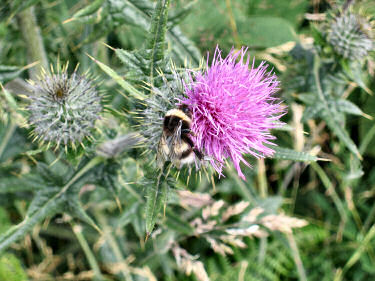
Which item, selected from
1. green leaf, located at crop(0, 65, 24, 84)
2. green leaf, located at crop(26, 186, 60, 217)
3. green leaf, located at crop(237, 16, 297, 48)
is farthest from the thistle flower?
green leaf, located at crop(237, 16, 297, 48)

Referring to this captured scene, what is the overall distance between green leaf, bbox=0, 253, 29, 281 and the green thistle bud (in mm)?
4044

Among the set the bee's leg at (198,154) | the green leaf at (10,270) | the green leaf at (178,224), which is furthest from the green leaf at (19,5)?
the green leaf at (10,270)

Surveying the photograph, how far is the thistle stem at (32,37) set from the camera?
12.0 feet

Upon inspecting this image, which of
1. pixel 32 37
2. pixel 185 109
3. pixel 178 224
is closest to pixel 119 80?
pixel 185 109

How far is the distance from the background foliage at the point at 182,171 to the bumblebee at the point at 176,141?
0.78ft

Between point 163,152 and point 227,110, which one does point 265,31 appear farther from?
point 163,152

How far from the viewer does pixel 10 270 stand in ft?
12.2

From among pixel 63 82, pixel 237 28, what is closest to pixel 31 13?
pixel 63 82

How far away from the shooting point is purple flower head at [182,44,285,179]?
2369 millimetres

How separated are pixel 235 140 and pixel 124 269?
7.97 ft

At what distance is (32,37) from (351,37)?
326 cm

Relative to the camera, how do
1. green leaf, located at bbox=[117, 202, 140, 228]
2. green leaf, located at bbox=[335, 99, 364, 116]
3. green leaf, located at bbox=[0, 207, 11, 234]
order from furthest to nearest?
green leaf, located at bbox=[0, 207, 11, 234]
green leaf, located at bbox=[335, 99, 364, 116]
green leaf, located at bbox=[117, 202, 140, 228]

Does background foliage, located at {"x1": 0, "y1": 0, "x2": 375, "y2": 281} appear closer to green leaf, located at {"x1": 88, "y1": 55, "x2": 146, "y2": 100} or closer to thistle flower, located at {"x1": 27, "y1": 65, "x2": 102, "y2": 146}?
thistle flower, located at {"x1": 27, "y1": 65, "x2": 102, "y2": 146}

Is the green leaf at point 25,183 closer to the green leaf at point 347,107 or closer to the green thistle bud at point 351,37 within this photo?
the green leaf at point 347,107
